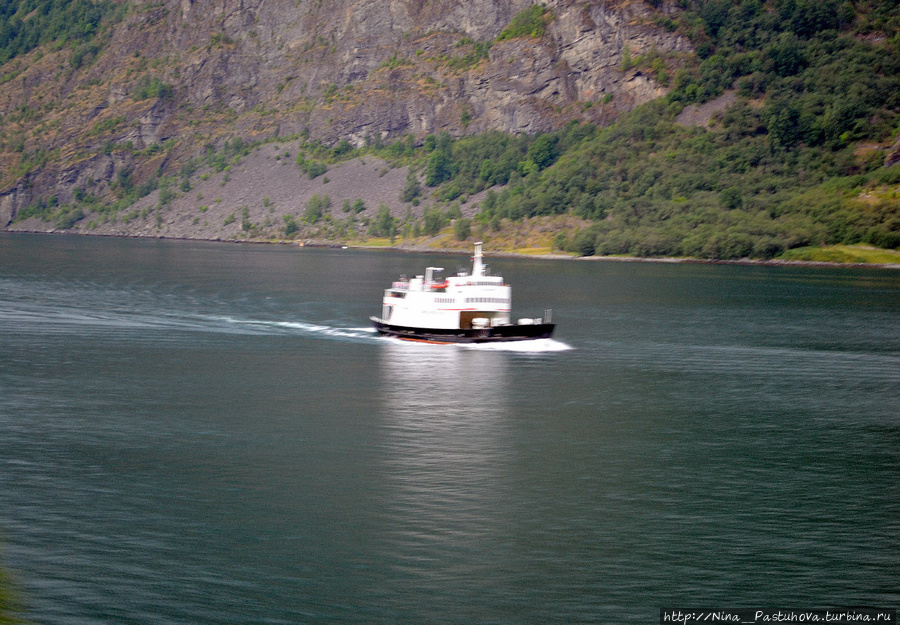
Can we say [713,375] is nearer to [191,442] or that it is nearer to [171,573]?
[191,442]

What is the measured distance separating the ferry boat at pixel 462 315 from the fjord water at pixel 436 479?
10.1 ft

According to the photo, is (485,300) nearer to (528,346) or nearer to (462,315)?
(462,315)

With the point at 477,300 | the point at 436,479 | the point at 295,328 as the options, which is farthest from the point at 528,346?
the point at 436,479

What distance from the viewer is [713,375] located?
93312 millimetres

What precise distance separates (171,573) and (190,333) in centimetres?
7653

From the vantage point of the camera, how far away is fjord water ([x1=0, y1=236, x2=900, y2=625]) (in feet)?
129

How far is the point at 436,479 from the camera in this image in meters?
53.8

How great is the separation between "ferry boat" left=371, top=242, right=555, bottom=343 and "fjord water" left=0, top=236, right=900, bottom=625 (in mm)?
3087

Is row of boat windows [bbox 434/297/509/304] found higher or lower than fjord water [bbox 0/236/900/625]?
higher

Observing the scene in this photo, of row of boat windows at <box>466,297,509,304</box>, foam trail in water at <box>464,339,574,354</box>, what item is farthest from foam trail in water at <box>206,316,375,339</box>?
foam trail in water at <box>464,339,574,354</box>

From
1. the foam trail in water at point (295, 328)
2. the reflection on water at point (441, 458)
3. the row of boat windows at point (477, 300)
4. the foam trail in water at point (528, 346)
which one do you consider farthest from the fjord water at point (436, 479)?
the foam trail in water at point (295, 328)

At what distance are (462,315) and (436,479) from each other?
193ft

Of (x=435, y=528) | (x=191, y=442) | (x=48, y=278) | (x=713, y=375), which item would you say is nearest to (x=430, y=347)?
(x=713, y=375)

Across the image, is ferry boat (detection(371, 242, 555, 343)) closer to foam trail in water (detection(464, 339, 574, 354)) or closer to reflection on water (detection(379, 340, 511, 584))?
foam trail in water (detection(464, 339, 574, 354))
